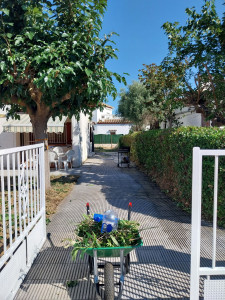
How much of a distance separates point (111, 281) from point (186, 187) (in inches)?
155

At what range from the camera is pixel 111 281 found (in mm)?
2396

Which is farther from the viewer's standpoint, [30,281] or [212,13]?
[212,13]

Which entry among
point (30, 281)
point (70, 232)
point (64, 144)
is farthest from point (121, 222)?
point (64, 144)

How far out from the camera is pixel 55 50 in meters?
5.13

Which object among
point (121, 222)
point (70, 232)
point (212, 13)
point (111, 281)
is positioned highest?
point (212, 13)

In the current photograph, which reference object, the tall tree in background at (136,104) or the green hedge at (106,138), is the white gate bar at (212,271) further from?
the green hedge at (106,138)

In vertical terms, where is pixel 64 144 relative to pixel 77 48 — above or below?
below

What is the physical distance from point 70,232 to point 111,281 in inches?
95.7

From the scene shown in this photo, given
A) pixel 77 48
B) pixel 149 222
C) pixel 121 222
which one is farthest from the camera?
pixel 77 48

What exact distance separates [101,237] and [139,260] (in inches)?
49.6

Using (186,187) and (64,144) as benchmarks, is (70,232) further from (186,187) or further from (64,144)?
(64,144)

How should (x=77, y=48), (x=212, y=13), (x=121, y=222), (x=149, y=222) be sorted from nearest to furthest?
(x=121, y=222) < (x=149, y=222) < (x=77, y=48) < (x=212, y=13)

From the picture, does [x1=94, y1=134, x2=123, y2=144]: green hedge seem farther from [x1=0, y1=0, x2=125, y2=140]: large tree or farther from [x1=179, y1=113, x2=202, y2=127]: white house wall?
[x1=0, y1=0, x2=125, y2=140]: large tree

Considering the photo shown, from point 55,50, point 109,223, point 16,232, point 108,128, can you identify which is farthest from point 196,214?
point 108,128
